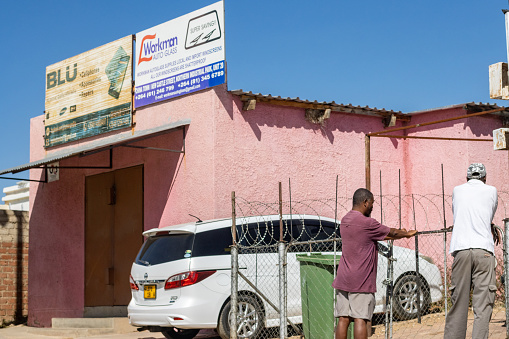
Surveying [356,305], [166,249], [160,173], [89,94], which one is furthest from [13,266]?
[356,305]

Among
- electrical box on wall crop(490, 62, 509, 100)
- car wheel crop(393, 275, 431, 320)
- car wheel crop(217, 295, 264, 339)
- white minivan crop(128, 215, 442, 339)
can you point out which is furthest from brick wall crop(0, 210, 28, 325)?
electrical box on wall crop(490, 62, 509, 100)

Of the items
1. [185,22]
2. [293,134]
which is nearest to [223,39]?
[185,22]

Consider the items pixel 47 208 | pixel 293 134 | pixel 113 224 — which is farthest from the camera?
pixel 47 208

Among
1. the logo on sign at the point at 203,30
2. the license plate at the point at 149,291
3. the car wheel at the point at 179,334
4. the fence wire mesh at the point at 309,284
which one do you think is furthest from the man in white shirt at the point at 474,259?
the logo on sign at the point at 203,30

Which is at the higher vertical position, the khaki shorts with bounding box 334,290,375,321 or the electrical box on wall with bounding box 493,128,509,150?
the electrical box on wall with bounding box 493,128,509,150

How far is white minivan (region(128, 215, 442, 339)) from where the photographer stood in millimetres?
9898

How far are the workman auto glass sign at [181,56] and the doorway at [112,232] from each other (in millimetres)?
1590

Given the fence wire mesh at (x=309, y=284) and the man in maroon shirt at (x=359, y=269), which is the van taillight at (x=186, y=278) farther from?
the man in maroon shirt at (x=359, y=269)

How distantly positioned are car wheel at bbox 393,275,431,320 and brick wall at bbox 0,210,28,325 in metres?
10.3

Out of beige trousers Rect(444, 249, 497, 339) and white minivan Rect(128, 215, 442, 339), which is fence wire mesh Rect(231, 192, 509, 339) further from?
beige trousers Rect(444, 249, 497, 339)

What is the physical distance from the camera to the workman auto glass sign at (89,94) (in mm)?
14500

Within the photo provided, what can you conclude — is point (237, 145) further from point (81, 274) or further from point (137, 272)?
point (81, 274)

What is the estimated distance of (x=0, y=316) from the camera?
17469 mm

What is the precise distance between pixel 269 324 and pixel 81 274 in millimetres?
6543
